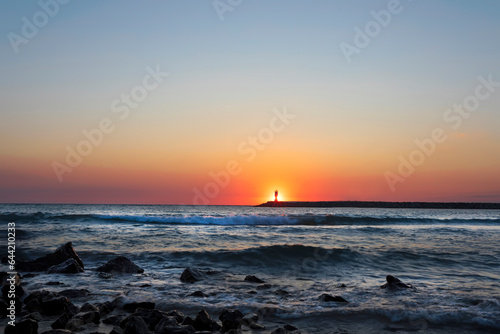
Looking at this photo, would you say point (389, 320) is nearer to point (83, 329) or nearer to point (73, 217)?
point (83, 329)

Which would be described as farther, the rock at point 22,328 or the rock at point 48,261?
the rock at point 48,261

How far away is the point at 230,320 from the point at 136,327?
1.37m

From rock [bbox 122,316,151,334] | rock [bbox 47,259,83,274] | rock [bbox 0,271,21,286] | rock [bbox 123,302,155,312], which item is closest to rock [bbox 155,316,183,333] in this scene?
rock [bbox 122,316,151,334]

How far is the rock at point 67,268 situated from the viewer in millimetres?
9516

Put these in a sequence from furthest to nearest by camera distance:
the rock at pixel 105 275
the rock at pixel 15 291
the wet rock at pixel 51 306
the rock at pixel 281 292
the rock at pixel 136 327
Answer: the rock at pixel 105 275
the rock at pixel 281 292
the rock at pixel 15 291
the wet rock at pixel 51 306
the rock at pixel 136 327

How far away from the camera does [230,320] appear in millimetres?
5395

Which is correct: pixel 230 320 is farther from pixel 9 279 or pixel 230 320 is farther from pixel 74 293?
pixel 9 279

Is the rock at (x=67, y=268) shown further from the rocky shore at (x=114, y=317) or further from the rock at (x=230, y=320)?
the rock at (x=230, y=320)

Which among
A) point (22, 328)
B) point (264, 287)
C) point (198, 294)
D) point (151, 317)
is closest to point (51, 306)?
point (22, 328)

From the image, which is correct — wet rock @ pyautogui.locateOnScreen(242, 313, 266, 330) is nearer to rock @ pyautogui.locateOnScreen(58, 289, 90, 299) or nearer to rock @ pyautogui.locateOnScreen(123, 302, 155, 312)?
rock @ pyautogui.locateOnScreen(123, 302, 155, 312)

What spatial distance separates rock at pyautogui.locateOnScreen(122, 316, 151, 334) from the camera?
477cm

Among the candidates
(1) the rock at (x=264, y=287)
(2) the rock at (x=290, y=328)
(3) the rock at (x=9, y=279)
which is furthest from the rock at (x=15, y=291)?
(2) the rock at (x=290, y=328)

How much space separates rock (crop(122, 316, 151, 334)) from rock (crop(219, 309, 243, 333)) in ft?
3.61

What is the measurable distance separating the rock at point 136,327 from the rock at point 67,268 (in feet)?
18.3
